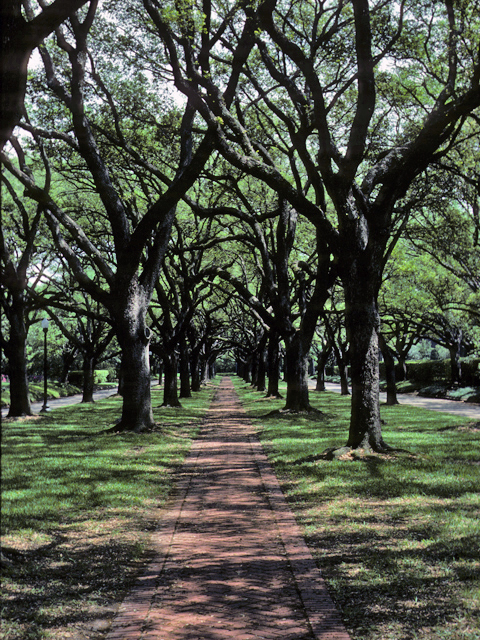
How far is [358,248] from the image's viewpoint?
34.5 feet

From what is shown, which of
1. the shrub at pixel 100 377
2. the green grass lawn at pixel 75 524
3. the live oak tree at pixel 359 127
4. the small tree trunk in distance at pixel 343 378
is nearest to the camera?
the green grass lawn at pixel 75 524

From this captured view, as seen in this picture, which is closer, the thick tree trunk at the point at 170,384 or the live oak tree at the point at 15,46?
the live oak tree at the point at 15,46

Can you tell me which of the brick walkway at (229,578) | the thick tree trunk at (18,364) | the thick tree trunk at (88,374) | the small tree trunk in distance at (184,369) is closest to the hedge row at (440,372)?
the small tree trunk in distance at (184,369)

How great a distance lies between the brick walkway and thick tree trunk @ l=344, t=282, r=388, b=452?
2498mm

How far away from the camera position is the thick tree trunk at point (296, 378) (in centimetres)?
2030

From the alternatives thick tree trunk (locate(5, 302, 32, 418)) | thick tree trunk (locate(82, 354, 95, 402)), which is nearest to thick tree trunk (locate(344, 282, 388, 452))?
thick tree trunk (locate(5, 302, 32, 418))

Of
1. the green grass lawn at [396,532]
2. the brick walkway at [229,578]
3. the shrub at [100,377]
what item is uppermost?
the shrub at [100,377]

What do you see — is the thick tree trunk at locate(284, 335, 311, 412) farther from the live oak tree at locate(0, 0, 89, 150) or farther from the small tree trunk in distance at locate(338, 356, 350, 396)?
the live oak tree at locate(0, 0, 89, 150)

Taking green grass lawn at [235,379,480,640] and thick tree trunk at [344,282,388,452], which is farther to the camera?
thick tree trunk at [344,282,388,452]

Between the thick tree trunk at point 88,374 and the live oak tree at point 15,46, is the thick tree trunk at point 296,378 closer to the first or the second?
the thick tree trunk at point 88,374

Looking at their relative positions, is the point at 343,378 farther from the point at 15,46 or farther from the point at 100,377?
the point at 100,377

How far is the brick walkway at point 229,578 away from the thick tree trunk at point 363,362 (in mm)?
2498

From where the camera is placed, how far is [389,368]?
73.2ft

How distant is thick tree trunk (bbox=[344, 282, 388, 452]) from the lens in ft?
34.0
